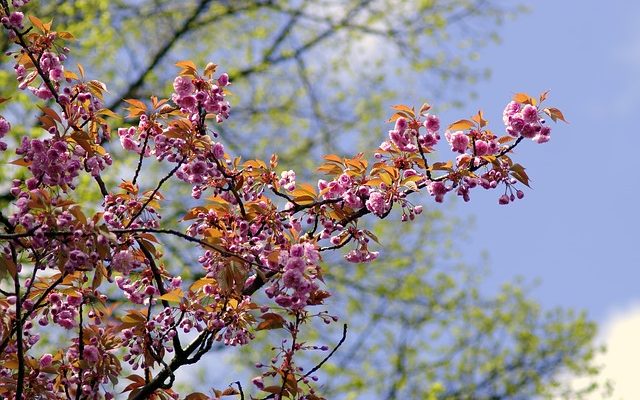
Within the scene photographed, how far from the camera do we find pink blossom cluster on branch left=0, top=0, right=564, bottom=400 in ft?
10.9

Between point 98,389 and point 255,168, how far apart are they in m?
1.08

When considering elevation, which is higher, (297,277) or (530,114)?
(530,114)

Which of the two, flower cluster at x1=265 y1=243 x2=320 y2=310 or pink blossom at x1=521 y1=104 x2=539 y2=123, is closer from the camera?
flower cluster at x1=265 y1=243 x2=320 y2=310

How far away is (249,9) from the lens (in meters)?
12.1

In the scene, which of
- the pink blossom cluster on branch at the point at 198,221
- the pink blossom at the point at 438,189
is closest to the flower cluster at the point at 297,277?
the pink blossom cluster on branch at the point at 198,221

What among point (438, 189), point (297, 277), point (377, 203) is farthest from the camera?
point (438, 189)

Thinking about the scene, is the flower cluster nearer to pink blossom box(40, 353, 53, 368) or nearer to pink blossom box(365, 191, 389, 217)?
pink blossom box(365, 191, 389, 217)

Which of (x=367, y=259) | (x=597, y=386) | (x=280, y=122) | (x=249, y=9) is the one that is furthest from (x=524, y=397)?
(x=367, y=259)

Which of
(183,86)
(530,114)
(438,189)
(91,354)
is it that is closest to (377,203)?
(438,189)

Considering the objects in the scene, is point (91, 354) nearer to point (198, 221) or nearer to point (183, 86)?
point (198, 221)

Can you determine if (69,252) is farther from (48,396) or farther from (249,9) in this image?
(249,9)

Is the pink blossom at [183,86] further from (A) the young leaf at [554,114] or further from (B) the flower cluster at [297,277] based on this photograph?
(A) the young leaf at [554,114]

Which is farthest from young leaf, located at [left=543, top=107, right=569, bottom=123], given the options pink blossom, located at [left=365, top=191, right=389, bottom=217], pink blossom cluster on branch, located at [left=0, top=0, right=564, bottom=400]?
pink blossom, located at [left=365, top=191, right=389, bottom=217]

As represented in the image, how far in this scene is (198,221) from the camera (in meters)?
3.65
